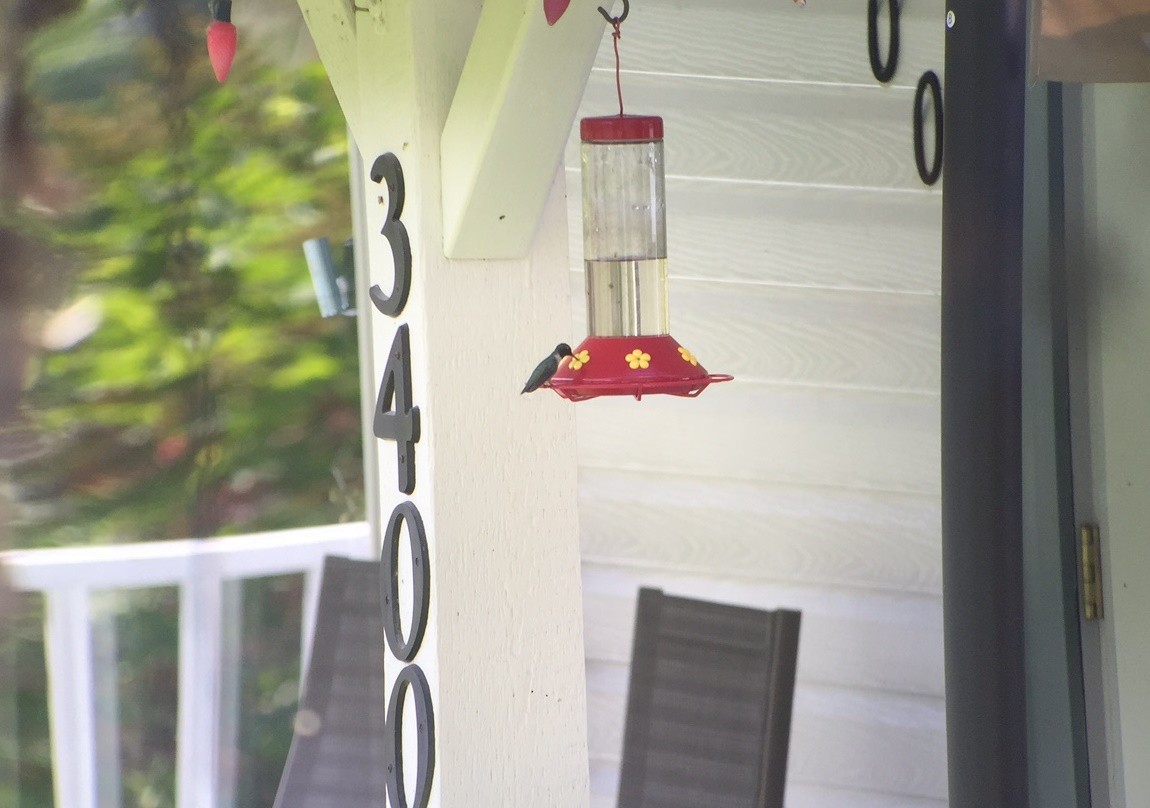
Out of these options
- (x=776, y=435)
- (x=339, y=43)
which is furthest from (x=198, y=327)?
(x=339, y=43)

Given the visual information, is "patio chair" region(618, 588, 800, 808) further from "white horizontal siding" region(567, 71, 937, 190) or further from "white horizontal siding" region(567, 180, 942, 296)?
"white horizontal siding" region(567, 71, 937, 190)

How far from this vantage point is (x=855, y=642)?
93.3 inches

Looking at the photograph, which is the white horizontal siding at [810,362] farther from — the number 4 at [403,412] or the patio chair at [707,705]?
the number 4 at [403,412]

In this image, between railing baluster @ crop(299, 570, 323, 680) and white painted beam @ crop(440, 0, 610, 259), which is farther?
railing baluster @ crop(299, 570, 323, 680)

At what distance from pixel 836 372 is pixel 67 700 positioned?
1630 millimetres

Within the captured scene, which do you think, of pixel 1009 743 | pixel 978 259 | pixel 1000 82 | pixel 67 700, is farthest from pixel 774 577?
pixel 67 700

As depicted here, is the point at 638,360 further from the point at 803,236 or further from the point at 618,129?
the point at 803,236

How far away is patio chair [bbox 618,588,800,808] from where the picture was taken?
2.18 m

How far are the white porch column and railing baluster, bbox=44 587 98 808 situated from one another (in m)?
1.35

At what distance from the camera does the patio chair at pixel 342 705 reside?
2.65 m

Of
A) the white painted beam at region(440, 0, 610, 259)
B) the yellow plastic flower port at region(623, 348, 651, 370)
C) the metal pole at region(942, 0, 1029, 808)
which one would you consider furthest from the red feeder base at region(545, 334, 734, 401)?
the metal pole at region(942, 0, 1029, 808)

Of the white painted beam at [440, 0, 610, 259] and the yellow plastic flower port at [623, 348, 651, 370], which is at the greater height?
the white painted beam at [440, 0, 610, 259]

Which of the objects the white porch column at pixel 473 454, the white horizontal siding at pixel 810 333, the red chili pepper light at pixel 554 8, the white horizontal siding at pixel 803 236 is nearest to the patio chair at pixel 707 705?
the white horizontal siding at pixel 810 333

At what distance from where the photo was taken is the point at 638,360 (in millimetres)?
1204
